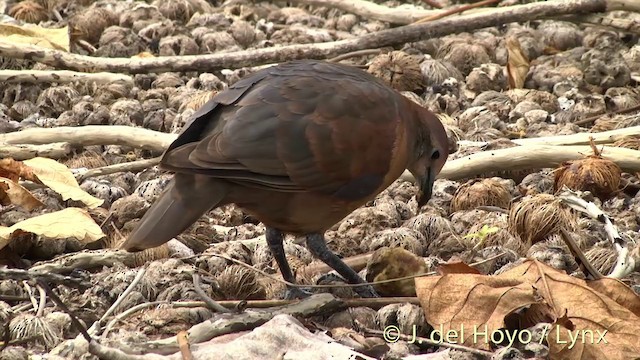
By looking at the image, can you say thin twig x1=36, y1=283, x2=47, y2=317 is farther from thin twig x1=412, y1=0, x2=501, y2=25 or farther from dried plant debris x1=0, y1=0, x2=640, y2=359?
thin twig x1=412, y1=0, x2=501, y2=25

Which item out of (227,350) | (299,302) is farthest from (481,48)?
(227,350)

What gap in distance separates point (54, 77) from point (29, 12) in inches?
54.2

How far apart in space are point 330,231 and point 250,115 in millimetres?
1001

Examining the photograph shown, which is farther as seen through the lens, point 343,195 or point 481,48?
point 481,48

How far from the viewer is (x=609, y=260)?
13.7ft

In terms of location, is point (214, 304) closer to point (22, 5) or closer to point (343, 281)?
point (343, 281)

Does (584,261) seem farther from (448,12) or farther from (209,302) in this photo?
(448,12)

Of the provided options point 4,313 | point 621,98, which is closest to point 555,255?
point 4,313

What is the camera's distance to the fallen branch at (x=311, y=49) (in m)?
6.26

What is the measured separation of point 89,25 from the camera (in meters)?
7.06

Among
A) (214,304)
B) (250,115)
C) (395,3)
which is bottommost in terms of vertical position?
(395,3)

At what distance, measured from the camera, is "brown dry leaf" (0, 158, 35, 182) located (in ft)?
16.3

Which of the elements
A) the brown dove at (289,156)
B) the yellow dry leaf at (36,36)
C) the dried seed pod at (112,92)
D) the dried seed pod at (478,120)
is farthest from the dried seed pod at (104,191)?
the dried seed pod at (478,120)

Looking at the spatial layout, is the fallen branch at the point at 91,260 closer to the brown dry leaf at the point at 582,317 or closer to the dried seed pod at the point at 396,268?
the dried seed pod at the point at 396,268
